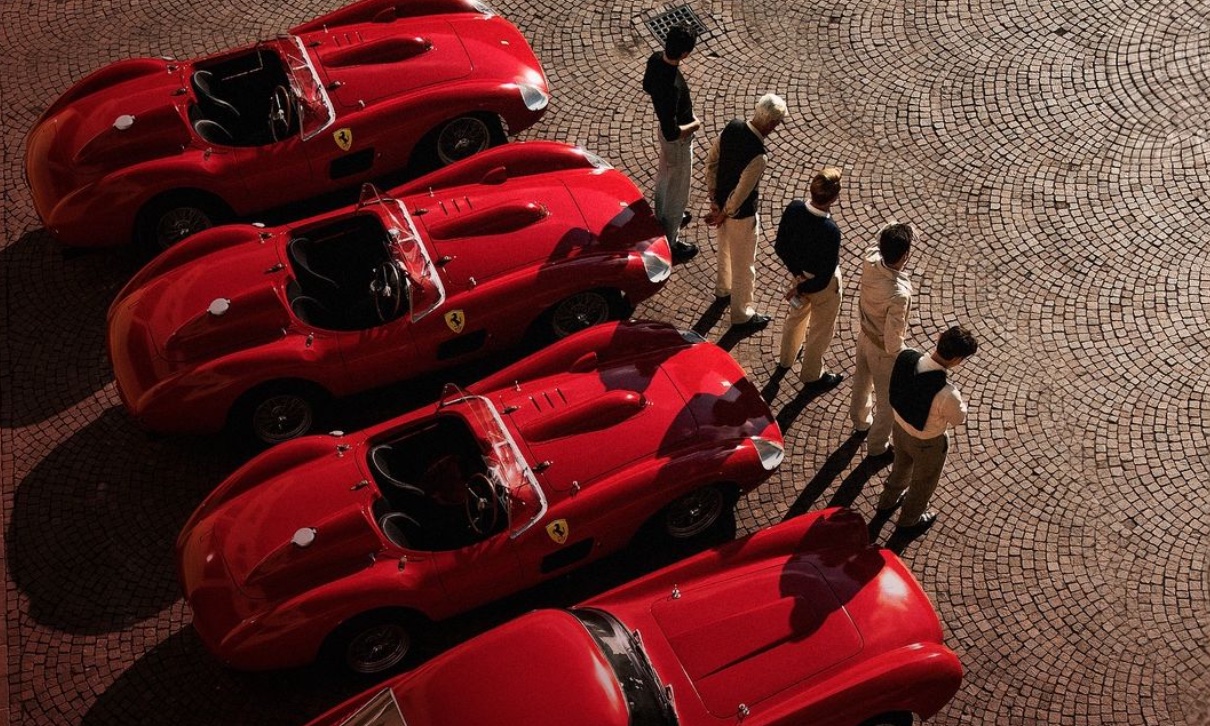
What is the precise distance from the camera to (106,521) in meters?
8.77

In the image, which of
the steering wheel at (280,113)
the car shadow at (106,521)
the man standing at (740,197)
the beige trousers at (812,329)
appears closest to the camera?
the car shadow at (106,521)

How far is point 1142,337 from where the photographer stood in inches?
368

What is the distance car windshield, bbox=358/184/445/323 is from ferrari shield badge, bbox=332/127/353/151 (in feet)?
3.40

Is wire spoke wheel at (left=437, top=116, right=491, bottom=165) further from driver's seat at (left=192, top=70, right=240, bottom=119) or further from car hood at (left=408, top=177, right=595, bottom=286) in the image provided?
driver's seat at (left=192, top=70, right=240, bottom=119)

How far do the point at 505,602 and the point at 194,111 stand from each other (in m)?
4.92

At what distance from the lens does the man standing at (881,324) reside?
7.70 m

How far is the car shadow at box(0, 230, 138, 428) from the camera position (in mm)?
9469

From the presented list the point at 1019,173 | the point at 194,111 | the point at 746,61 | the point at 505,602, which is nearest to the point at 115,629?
the point at 505,602

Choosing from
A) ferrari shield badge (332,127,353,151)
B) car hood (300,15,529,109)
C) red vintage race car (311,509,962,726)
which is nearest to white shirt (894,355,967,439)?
red vintage race car (311,509,962,726)

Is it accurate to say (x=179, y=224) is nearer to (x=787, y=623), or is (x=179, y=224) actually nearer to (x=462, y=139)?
(x=462, y=139)

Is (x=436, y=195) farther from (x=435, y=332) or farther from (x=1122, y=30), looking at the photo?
(x=1122, y=30)

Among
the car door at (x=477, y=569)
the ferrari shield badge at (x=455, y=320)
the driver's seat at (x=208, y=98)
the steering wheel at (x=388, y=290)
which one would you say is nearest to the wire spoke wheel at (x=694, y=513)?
the car door at (x=477, y=569)

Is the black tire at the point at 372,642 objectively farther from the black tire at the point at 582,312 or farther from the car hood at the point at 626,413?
the black tire at the point at 582,312

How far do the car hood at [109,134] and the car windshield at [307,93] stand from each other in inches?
36.1
